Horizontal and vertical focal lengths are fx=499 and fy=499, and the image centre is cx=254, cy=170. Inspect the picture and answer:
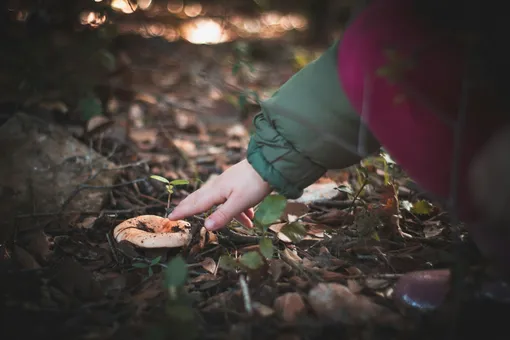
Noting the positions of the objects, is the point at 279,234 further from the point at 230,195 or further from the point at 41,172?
the point at 41,172

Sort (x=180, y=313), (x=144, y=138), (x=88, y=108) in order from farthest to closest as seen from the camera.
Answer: (x=144, y=138)
(x=88, y=108)
(x=180, y=313)

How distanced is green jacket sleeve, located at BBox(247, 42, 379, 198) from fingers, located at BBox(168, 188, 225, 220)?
0.46 ft

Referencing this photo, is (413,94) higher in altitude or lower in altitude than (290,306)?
higher

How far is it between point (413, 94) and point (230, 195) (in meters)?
0.57

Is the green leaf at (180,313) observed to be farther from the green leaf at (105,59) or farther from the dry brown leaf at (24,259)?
the green leaf at (105,59)

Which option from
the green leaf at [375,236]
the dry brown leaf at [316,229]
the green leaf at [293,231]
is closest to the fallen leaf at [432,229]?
the green leaf at [375,236]

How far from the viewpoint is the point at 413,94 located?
99cm

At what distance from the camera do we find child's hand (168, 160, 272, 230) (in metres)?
1.34

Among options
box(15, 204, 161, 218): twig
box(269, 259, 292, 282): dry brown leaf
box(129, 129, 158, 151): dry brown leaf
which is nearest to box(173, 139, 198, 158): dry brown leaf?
box(129, 129, 158, 151): dry brown leaf

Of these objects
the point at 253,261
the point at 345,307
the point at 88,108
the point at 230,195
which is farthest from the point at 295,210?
the point at 88,108

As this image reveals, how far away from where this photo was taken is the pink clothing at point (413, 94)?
1025mm

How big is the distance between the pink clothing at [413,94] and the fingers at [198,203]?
0.46m

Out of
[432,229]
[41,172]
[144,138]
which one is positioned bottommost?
[144,138]

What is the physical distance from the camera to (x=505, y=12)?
87 centimetres
